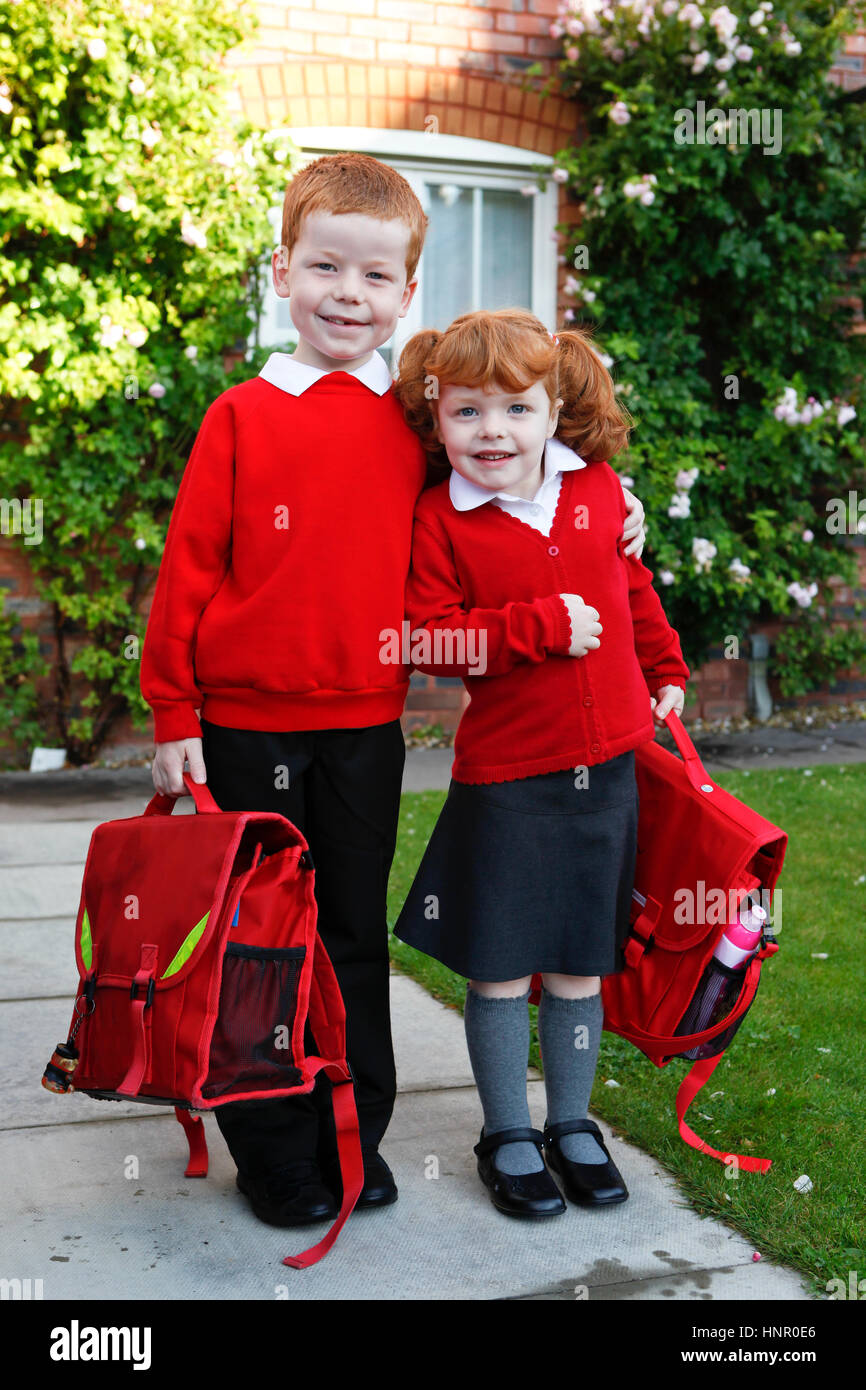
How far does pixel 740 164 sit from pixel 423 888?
481 centimetres

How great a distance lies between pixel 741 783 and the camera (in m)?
5.29

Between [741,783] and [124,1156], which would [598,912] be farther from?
[741,783]

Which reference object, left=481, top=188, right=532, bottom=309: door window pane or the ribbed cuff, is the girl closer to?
the ribbed cuff

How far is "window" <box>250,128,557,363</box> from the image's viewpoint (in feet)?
19.7

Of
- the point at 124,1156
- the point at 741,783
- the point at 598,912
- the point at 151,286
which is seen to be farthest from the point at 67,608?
the point at 598,912

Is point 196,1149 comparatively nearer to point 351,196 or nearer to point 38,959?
point 38,959

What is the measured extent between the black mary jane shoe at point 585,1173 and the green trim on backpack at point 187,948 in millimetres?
779

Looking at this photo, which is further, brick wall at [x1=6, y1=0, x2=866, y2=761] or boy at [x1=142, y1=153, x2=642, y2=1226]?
brick wall at [x1=6, y1=0, x2=866, y2=761]

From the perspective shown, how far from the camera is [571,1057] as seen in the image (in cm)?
230

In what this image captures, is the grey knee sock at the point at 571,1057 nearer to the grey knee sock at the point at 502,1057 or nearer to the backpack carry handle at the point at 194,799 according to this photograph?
the grey knee sock at the point at 502,1057

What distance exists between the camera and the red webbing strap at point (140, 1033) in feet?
6.25

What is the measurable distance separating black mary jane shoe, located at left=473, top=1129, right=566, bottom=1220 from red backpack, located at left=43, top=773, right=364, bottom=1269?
281 mm

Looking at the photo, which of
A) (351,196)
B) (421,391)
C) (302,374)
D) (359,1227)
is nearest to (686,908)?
(359,1227)

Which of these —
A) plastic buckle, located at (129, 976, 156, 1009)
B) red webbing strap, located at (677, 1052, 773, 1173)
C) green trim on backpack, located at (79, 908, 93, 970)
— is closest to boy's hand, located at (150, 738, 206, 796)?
green trim on backpack, located at (79, 908, 93, 970)
